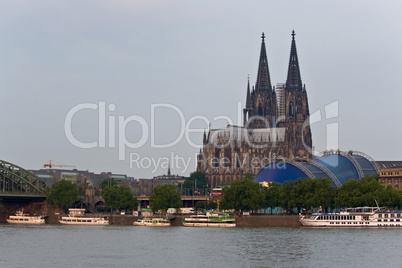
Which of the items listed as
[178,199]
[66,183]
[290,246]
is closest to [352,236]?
[290,246]

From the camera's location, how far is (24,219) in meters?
141

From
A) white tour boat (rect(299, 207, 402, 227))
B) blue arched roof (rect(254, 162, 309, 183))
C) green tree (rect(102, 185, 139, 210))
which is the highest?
blue arched roof (rect(254, 162, 309, 183))

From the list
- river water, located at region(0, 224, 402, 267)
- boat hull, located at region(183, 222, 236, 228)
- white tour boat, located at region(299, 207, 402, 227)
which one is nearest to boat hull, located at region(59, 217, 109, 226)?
boat hull, located at region(183, 222, 236, 228)

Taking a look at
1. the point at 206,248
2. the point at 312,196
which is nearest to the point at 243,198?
the point at 312,196

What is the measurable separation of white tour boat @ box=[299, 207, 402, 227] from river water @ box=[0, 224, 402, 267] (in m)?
4.31

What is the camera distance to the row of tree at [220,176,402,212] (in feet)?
393

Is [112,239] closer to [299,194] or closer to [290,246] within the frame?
[290,246]

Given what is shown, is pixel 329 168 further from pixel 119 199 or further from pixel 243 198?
pixel 119 199

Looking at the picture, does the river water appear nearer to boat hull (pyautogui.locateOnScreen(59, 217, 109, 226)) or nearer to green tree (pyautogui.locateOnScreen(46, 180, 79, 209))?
boat hull (pyautogui.locateOnScreen(59, 217, 109, 226))

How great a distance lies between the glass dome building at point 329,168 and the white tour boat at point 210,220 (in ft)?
136

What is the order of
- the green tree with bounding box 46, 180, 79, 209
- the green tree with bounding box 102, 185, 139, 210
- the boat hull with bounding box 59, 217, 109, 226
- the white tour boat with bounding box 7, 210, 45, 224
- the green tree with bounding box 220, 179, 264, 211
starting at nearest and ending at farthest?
the green tree with bounding box 220, 179, 264, 211, the boat hull with bounding box 59, 217, 109, 226, the white tour boat with bounding box 7, 210, 45, 224, the green tree with bounding box 102, 185, 139, 210, the green tree with bounding box 46, 180, 79, 209

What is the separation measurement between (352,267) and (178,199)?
78.6 meters

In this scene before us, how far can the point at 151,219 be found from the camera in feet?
420

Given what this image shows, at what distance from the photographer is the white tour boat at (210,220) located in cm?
11975
